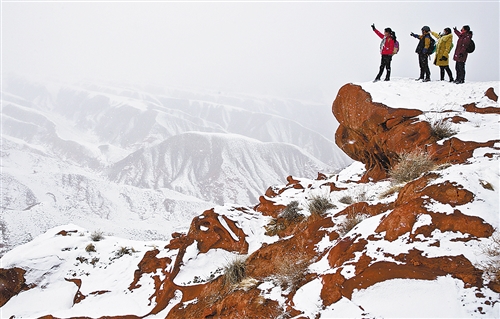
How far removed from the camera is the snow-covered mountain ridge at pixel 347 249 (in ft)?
9.28

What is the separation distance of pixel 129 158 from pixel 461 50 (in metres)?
96.3

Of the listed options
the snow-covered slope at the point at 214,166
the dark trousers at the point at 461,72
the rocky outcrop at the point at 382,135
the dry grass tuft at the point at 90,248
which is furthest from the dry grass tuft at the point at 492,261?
the snow-covered slope at the point at 214,166

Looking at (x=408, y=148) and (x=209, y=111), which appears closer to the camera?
(x=408, y=148)

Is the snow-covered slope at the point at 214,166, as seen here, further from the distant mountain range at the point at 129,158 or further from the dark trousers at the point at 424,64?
the dark trousers at the point at 424,64

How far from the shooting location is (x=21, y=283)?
901 cm

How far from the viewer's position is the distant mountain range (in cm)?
5772

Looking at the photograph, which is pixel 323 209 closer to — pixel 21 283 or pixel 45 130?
pixel 21 283

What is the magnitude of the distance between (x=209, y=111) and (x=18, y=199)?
342 ft

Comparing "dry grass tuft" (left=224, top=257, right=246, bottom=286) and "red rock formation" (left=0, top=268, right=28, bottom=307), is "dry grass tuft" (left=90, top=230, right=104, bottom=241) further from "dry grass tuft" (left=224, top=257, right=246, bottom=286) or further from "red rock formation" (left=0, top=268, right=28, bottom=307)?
"dry grass tuft" (left=224, top=257, right=246, bottom=286)

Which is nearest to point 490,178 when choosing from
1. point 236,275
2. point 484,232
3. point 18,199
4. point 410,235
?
point 484,232

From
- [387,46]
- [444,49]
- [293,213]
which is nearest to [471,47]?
[444,49]

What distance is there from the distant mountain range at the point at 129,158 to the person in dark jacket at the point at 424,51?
48.6ft

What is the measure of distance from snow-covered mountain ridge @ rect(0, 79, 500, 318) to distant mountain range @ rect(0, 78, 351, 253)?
12.6 m

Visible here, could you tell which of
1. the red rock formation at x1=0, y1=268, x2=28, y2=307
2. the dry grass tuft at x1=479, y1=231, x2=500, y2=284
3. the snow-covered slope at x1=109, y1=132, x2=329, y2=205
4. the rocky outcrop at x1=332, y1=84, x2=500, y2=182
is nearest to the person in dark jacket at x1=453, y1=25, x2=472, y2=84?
the rocky outcrop at x1=332, y1=84, x2=500, y2=182
